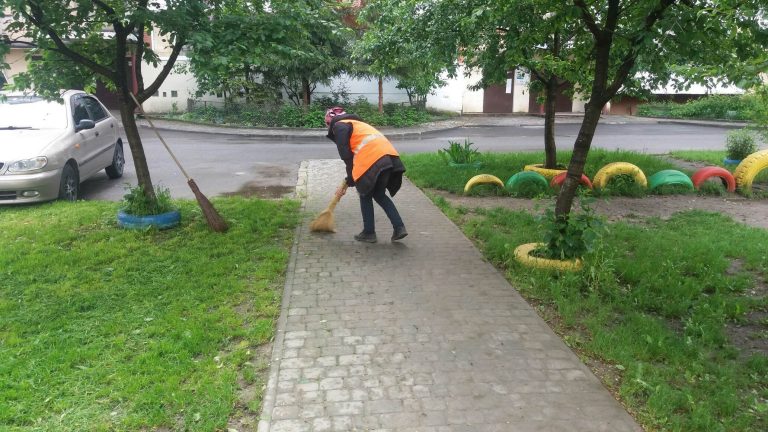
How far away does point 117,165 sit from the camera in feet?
33.7

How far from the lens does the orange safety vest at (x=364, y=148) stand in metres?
5.73

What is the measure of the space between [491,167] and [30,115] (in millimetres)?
7802

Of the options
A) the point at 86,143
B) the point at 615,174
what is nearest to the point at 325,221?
the point at 86,143

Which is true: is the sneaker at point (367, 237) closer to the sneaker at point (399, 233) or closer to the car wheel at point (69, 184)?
the sneaker at point (399, 233)

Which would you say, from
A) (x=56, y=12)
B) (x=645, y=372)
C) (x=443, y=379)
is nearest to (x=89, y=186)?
(x=56, y=12)

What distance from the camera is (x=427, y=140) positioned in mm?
18141

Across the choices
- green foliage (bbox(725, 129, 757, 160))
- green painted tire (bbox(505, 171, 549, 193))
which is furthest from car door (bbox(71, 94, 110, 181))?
green foliage (bbox(725, 129, 757, 160))

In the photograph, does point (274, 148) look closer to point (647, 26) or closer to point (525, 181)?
point (525, 181)

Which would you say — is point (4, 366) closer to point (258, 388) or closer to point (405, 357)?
point (258, 388)

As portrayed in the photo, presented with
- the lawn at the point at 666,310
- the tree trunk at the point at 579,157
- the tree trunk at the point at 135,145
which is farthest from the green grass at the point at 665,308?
the tree trunk at the point at 135,145

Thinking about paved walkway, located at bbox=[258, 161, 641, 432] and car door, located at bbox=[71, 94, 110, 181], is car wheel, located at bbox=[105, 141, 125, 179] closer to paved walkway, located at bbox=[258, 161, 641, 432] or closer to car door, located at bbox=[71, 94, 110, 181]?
car door, located at bbox=[71, 94, 110, 181]

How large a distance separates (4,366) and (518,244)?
183 inches

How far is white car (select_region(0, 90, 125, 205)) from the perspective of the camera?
24.6 feet

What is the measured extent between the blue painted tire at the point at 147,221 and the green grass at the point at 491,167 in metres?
4.26
